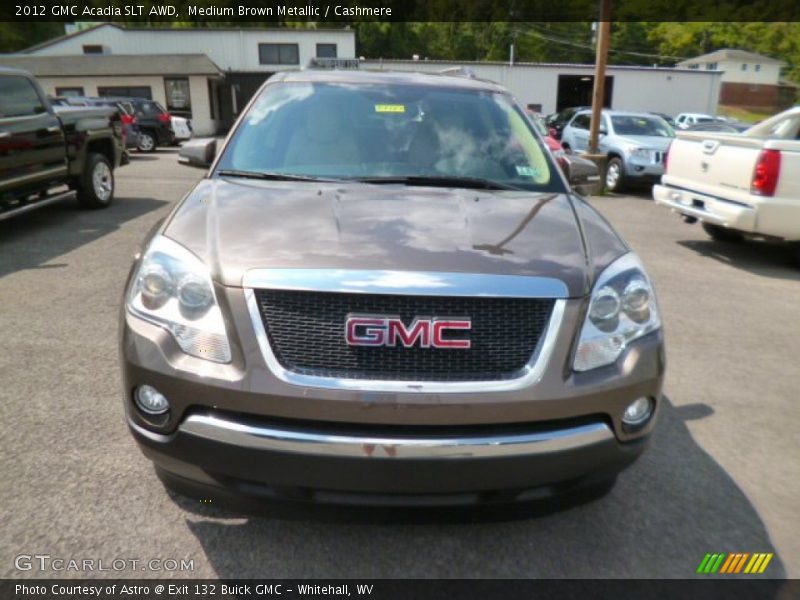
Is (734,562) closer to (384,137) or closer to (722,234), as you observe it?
(384,137)

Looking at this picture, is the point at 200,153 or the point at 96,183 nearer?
the point at 200,153

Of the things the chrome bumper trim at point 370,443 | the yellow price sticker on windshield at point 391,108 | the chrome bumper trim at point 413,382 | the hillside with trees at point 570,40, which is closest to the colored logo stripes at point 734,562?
the chrome bumper trim at point 370,443

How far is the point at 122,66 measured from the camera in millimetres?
36250

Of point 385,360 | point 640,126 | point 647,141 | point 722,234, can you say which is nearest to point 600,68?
point 640,126

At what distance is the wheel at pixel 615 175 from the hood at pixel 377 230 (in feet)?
35.5

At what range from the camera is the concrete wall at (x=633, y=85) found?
126 ft

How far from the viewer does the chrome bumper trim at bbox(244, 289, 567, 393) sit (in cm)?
204

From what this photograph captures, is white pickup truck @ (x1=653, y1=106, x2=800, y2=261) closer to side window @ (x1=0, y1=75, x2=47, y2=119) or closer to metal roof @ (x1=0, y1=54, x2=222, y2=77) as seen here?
side window @ (x1=0, y1=75, x2=47, y2=119)

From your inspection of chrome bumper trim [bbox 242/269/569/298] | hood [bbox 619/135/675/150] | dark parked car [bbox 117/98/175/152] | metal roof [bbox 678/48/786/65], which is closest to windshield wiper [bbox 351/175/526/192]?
chrome bumper trim [bbox 242/269/569/298]

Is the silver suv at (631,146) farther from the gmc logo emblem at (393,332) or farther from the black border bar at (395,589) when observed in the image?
the gmc logo emblem at (393,332)

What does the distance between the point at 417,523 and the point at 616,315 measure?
0.97m

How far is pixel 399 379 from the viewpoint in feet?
6.80

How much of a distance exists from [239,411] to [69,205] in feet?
30.6

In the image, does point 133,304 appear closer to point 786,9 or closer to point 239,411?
point 239,411
